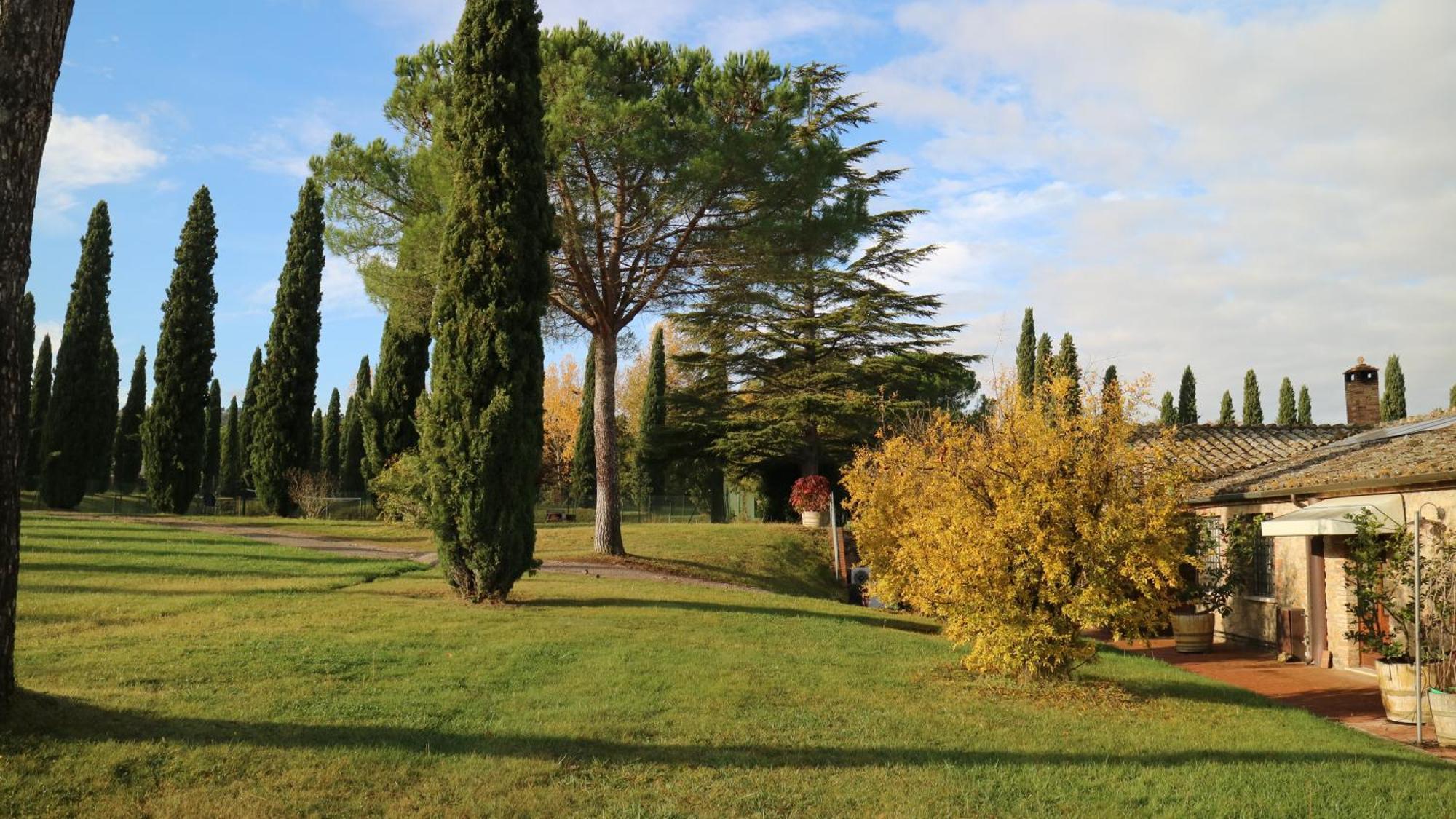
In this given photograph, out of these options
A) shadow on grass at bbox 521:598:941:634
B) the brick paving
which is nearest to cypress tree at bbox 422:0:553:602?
shadow on grass at bbox 521:598:941:634

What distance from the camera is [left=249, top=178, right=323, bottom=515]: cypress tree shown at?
100ft

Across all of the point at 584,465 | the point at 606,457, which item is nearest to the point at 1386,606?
the point at 606,457

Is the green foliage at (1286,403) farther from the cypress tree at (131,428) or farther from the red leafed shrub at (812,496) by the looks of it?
the cypress tree at (131,428)

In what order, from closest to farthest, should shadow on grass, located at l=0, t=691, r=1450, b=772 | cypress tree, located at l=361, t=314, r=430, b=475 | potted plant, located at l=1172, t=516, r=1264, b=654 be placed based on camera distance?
shadow on grass, located at l=0, t=691, r=1450, b=772 < potted plant, located at l=1172, t=516, r=1264, b=654 < cypress tree, located at l=361, t=314, r=430, b=475

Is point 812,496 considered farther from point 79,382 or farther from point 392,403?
point 79,382

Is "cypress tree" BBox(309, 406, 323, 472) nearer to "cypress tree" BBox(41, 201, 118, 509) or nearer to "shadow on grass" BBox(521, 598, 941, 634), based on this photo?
"cypress tree" BBox(41, 201, 118, 509)

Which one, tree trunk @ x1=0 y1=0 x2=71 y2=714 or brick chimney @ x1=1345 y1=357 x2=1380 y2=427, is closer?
tree trunk @ x1=0 y1=0 x2=71 y2=714

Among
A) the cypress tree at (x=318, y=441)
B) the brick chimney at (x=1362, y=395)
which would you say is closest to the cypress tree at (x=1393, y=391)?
the brick chimney at (x=1362, y=395)

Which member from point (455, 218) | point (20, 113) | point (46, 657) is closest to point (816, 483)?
point (455, 218)

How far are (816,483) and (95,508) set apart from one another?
28802mm

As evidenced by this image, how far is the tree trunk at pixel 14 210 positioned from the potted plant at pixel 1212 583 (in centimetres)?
1578

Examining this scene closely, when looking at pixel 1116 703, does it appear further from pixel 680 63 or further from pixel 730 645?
pixel 680 63

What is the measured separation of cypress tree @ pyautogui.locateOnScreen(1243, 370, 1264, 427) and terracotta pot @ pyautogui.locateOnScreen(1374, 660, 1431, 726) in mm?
46502

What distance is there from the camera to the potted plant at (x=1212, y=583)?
1622 cm
